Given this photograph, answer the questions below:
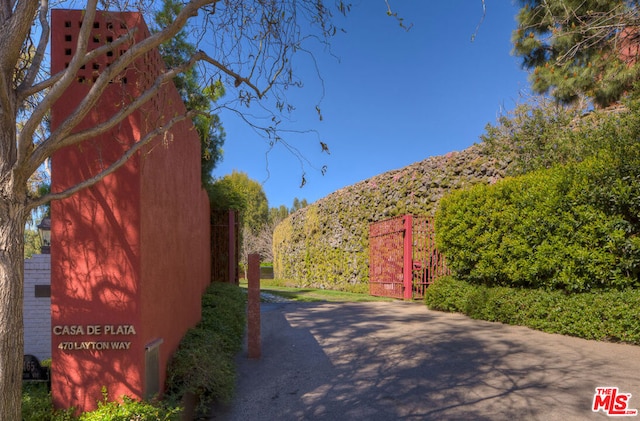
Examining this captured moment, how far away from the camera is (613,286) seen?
604 cm

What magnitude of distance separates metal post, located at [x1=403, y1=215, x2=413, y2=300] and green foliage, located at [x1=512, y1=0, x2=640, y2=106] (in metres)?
4.81

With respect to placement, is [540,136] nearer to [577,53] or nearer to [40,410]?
[577,53]

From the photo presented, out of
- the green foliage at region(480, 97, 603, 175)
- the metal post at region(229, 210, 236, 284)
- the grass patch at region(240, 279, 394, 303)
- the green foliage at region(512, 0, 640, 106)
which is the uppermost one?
the green foliage at region(512, 0, 640, 106)

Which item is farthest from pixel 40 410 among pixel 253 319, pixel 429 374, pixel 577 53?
pixel 577 53

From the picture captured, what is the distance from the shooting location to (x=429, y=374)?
507 centimetres

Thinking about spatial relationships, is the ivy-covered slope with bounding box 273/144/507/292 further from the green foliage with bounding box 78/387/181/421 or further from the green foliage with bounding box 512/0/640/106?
the green foliage with bounding box 78/387/181/421

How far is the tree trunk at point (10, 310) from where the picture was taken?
8.30 feet

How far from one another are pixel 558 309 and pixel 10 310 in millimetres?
7098

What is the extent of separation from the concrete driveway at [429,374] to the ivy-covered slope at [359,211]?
19.7 ft

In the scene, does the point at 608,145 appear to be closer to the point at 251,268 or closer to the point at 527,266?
the point at 527,266

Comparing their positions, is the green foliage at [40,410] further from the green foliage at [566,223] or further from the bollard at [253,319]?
the green foliage at [566,223]

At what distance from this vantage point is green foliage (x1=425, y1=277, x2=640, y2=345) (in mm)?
5699

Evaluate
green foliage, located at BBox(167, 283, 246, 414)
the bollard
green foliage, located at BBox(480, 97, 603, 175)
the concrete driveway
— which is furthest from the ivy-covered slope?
green foliage, located at BBox(167, 283, 246, 414)

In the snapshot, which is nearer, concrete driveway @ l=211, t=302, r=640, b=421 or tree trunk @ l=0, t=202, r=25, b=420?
tree trunk @ l=0, t=202, r=25, b=420
